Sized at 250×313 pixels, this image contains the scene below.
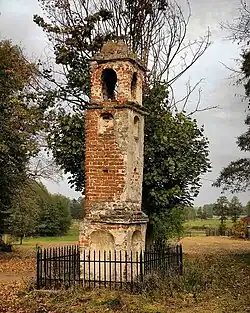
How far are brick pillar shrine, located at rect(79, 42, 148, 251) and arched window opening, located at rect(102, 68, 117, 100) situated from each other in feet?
0.20

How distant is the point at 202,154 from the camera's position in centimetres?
1798

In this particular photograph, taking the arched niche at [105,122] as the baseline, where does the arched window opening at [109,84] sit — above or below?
above

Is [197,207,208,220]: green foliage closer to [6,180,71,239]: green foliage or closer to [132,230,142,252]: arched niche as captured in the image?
[6,180,71,239]: green foliage

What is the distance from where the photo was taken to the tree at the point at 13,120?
2097cm

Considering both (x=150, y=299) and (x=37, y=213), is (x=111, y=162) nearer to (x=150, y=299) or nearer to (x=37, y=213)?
(x=150, y=299)

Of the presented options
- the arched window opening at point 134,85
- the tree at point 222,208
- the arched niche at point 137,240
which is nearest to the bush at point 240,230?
the tree at point 222,208

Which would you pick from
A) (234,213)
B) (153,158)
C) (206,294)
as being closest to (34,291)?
(206,294)

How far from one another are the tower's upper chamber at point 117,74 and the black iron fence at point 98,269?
396 cm

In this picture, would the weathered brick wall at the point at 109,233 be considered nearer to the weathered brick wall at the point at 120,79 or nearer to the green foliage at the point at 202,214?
the weathered brick wall at the point at 120,79

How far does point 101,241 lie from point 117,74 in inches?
171


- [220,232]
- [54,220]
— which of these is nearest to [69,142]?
[54,220]

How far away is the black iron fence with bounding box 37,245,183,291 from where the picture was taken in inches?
452

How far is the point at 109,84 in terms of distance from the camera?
13422mm

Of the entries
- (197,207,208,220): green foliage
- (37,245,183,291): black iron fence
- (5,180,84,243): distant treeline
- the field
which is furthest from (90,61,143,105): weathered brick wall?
(197,207,208,220): green foliage
